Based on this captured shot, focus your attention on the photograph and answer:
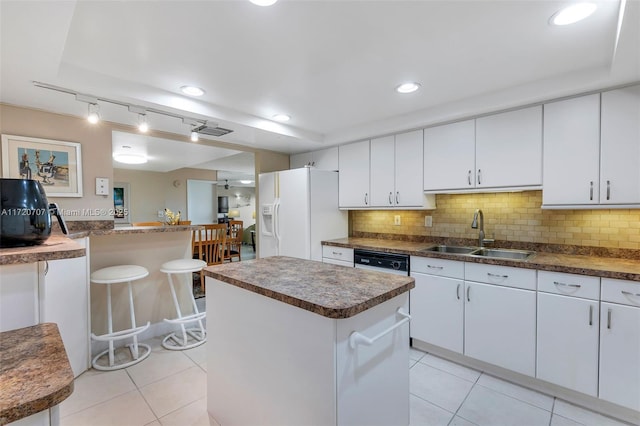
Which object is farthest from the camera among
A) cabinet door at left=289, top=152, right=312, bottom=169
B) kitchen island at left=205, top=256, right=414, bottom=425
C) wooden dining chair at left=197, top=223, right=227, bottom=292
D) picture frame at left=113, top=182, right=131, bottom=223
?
picture frame at left=113, top=182, right=131, bottom=223

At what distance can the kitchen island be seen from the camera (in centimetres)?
115

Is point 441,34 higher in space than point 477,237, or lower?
higher

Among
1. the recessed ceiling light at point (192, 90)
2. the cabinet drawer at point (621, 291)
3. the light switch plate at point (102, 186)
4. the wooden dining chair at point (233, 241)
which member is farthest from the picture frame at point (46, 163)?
the cabinet drawer at point (621, 291)

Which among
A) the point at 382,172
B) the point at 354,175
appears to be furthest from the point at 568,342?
the point at 354,175

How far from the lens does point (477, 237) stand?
2930mm

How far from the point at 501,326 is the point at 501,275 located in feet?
1.28

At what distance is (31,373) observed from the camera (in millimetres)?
714

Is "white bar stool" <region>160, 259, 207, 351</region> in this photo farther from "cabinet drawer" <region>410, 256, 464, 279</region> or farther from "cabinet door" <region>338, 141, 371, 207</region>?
"cabinet drawer" <region>410, 256, 464, 279</region>

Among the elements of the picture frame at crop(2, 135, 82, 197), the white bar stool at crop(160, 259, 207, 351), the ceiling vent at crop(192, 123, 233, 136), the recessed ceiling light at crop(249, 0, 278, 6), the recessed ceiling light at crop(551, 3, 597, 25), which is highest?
the recessed ceiling light at crop(551, 3, 597, 25)

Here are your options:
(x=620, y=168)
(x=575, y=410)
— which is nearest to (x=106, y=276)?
(x=575, y=410)

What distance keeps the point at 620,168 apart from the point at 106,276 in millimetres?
3898

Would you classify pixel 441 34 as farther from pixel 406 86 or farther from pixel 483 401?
pixel 483 401

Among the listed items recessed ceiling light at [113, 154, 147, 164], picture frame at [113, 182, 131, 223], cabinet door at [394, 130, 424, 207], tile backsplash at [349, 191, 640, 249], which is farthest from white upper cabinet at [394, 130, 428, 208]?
picture frame at [113, 182, 131, 223]

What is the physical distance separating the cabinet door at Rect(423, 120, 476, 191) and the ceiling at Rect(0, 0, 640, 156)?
17 cm
